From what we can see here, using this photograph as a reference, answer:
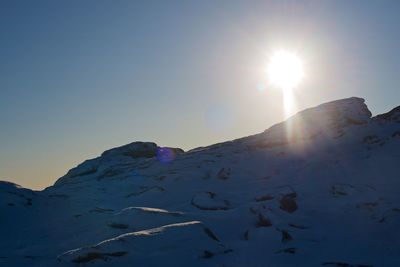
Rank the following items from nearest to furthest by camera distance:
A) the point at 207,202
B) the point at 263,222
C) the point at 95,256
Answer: the point at 95,256
the point at 263,222
the point at 207,202

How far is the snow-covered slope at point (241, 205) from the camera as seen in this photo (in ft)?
83.4

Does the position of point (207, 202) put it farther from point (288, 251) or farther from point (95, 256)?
point (95, 256)

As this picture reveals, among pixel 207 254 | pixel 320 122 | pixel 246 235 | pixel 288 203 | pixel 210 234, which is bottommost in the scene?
pixel 207 254

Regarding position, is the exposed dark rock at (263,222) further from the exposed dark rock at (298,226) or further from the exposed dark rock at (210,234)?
the exposed dark rock at (210,234)

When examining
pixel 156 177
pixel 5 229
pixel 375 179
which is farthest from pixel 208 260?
pixel 156 177

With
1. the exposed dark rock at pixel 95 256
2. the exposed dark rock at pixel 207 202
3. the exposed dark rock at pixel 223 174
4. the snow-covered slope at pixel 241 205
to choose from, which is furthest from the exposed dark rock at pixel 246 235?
the exposed dark rock at pixel 223 174

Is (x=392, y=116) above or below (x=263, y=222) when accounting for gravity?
above

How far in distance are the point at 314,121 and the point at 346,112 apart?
15.9ft

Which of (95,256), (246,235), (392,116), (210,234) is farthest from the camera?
(392,116)

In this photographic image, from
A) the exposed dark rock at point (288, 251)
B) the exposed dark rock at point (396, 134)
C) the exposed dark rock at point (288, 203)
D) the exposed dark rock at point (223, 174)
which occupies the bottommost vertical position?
the exposed dark rock at point (288, 251)

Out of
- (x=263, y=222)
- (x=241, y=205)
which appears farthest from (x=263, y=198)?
(x=263, y=222)

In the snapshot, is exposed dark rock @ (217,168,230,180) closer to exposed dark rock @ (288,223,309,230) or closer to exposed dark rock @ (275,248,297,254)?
exposed dark rock @ (288,223,309,230)

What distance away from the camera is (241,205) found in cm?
3741

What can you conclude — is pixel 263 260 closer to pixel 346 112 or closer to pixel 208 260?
pixel 208 260
